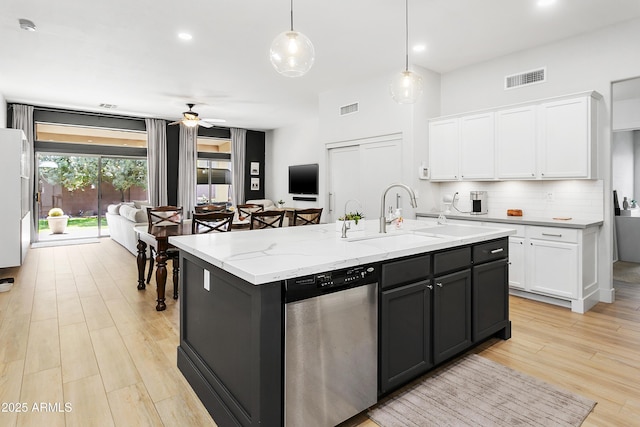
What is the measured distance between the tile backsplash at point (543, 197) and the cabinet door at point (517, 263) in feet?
2.29

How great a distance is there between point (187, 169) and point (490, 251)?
8382 mm

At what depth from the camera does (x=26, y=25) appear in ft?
12.3

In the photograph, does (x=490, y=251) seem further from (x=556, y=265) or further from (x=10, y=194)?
(x=10, y=194)

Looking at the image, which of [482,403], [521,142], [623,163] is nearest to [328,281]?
[482,403]

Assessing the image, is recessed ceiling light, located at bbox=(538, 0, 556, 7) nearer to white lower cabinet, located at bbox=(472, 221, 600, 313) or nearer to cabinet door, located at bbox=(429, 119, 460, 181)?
cabinet door, located at bbox=(429, 119, 460, 181)

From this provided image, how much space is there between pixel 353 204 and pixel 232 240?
3.70 meters

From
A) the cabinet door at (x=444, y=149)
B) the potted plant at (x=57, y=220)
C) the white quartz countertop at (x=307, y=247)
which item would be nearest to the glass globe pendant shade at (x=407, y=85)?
the white quartz countertop at (x=307, y=247)

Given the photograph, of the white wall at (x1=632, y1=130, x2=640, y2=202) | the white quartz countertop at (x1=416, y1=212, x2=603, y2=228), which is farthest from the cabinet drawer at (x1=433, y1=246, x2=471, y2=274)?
the white wall at (x1=632, y1=130, x2=640, y2=202)

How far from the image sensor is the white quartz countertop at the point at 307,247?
5.35ft

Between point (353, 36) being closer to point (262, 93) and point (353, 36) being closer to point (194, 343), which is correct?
point (262, 93)

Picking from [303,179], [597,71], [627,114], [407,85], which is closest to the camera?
[407,85]

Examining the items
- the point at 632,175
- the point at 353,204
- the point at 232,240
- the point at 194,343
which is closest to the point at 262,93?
the point at 353,204

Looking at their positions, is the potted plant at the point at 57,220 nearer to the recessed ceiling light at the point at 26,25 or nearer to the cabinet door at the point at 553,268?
the recessed ceiling light at the point at 26,25

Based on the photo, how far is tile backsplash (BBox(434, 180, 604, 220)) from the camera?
4.04 meters
